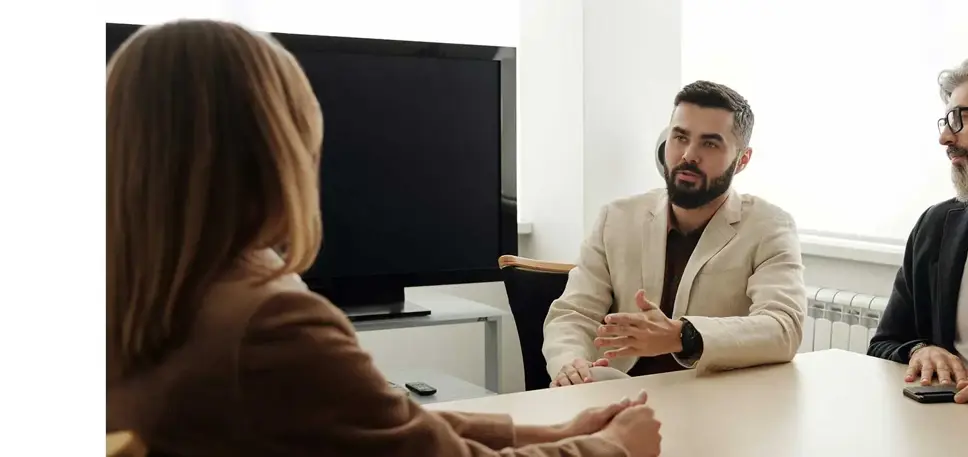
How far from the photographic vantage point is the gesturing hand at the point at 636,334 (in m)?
1.12

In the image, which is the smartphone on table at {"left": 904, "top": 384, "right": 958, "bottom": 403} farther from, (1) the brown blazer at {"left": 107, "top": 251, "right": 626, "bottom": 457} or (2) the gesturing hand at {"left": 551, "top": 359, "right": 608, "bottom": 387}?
(1) the brown blazer at {"left": 107, "top": 251, "right": 626, "bottom": 457}

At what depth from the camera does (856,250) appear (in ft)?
7.13

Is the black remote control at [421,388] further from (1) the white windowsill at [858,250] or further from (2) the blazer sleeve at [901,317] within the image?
(1) the white windowsill at [858,250]

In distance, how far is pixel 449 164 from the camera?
36.6 inches

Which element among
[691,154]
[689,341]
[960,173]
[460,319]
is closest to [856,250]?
[960,173]

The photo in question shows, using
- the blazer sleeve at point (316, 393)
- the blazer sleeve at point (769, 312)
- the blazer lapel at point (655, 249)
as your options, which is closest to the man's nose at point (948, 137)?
the blazer sleeve at point (769, 312)

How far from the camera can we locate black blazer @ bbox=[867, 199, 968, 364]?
163 centimetres

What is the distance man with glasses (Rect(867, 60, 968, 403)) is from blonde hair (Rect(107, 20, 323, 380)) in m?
1.14

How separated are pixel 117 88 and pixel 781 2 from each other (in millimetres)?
2041

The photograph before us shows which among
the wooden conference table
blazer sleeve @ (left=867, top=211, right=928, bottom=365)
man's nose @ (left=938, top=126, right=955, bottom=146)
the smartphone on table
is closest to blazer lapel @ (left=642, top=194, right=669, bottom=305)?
the wooden conference table

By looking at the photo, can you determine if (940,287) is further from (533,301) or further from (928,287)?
(533,301)

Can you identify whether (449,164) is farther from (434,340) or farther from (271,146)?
(271,146)

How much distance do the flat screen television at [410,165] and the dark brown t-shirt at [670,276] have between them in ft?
1.09
